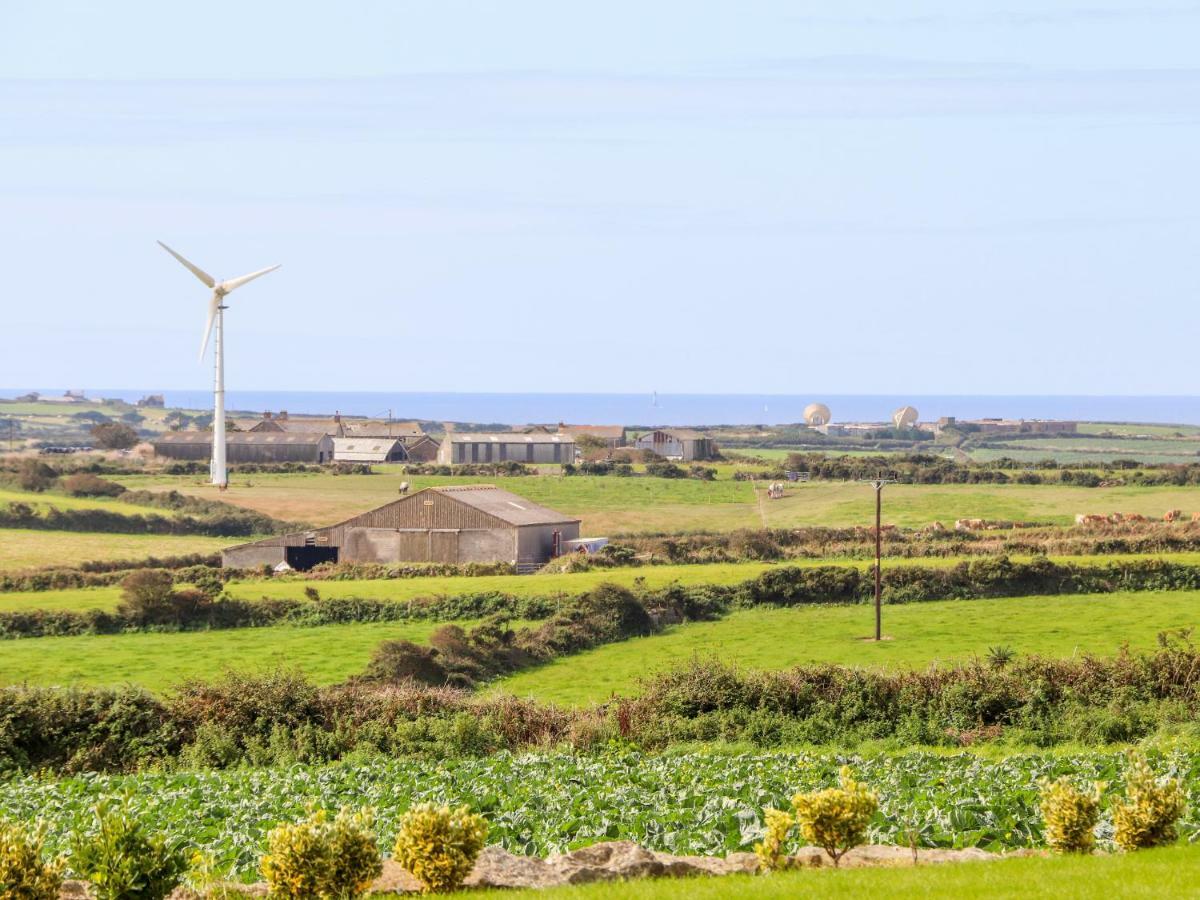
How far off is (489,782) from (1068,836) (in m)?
10.4

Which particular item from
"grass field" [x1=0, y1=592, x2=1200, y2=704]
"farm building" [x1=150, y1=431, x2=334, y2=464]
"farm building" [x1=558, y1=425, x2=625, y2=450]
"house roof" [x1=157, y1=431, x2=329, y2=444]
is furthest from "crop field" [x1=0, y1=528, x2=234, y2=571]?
"farm building" [x1=558, y1=425, x2=625, y2=450]

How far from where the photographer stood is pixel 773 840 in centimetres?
1642

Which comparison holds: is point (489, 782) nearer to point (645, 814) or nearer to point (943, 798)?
point (645, 814)

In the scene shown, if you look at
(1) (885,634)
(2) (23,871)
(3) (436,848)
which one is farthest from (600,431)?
(2) (23,871)

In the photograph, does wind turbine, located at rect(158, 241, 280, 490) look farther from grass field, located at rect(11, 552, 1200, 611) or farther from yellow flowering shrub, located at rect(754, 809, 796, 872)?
yellow flowering shrub, located at rect(754, 809, 796, 872)

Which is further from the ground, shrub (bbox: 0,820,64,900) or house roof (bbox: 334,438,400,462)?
shrub (bbox: 0,820,64,900)

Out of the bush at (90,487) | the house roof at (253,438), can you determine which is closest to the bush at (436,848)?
the bush at (90,487)

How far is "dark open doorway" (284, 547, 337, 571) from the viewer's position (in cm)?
7644

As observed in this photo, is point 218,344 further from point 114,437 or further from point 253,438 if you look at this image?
point 114,437

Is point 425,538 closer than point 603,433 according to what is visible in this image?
Yes

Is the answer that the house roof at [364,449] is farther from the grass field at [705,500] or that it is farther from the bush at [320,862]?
the bush at [320,862]

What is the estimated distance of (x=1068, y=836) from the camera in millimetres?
17016

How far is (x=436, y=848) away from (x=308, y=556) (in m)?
62.8

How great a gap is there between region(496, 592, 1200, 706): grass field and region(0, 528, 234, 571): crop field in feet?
118
